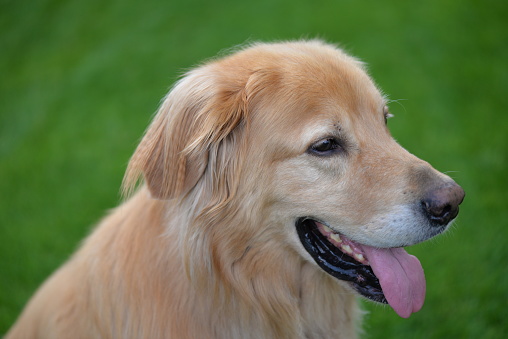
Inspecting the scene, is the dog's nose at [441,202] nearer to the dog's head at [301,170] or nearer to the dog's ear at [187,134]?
the dog's head at [301,170]

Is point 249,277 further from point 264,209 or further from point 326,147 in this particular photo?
point 326,147

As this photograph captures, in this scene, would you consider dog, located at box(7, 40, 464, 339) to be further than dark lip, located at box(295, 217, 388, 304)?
No

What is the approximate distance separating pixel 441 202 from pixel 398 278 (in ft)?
1.66

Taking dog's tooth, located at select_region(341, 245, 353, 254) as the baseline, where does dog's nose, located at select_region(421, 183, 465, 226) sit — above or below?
above

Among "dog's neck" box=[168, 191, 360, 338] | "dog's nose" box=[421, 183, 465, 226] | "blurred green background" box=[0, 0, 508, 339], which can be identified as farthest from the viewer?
"blurred green background" box=[0, 0, 508, 339]

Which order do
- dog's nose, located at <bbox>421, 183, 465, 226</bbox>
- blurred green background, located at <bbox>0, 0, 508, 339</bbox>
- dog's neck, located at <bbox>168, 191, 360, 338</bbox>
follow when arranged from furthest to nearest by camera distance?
blurred green background, located at <bbox>0, 0, 508, 339</bbox>, dog's neck, located at <bbox>168, 191, 360, 338</bbox>, dog's nose, located at <bbox>421, 183, 465, 226</bbox>

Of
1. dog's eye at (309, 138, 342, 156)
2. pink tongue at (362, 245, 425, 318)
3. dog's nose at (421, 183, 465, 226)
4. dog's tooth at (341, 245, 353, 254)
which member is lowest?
pink tongue at (362, 245, 425, 318)

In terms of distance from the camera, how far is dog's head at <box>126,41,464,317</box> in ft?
8.26

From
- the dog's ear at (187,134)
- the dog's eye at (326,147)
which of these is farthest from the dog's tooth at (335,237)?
the dog's ear at (187,134)

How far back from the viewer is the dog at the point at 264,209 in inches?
99.9

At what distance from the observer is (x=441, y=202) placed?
8.06 ft

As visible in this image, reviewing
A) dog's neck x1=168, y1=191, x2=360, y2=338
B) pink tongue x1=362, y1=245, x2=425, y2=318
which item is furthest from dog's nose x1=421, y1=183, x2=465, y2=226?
dog's neck x1=168, y1=191, x2=360, y2=338

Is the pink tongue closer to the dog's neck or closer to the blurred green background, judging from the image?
the dog's neck

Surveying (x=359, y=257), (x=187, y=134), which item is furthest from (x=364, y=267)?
(x=187, y=134)
